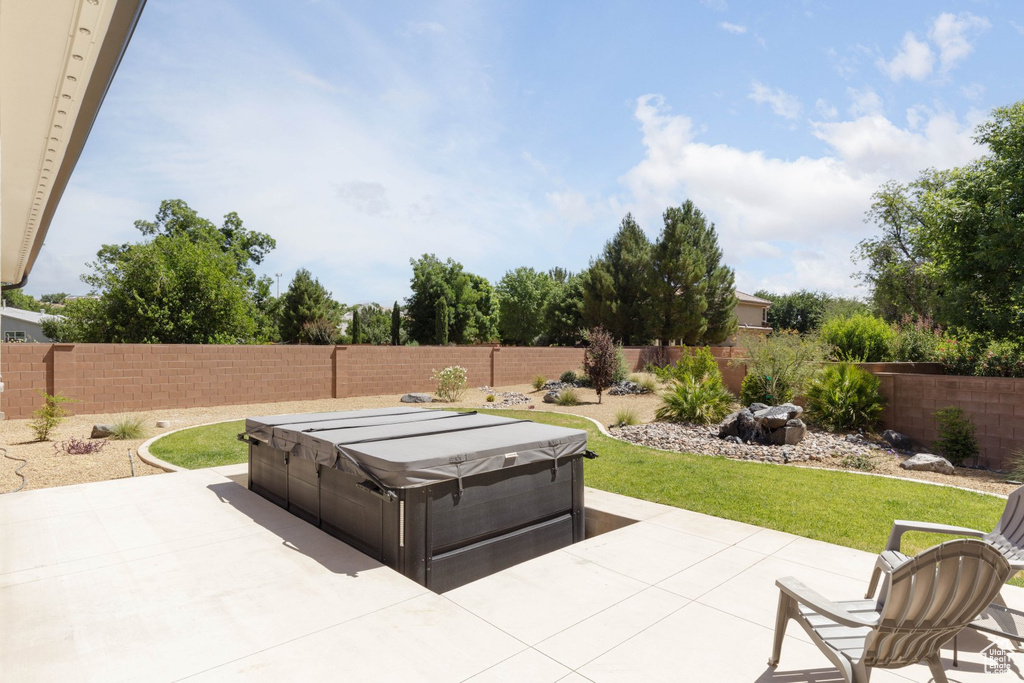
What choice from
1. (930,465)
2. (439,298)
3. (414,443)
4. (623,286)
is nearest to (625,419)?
(930,465)

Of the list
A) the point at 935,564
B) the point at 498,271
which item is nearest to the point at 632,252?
the point at 498,271

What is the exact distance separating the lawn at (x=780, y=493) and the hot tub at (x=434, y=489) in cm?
182

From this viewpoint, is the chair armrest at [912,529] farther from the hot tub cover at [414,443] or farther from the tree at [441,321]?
the tree at [441,321]

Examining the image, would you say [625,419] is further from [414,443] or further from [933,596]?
[933,596]

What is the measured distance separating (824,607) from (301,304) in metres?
37.5

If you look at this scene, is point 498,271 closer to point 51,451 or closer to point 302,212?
point 302,212

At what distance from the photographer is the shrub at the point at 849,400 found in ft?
34.0

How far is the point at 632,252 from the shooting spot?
32.6 metres

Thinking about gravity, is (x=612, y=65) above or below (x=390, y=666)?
above

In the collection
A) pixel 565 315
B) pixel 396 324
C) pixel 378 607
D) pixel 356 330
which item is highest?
pixel 565 315

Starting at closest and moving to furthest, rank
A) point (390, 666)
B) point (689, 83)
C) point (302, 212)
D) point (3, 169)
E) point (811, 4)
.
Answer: point (390, 666)
point (3, 169)
point (811, 4)
point (689, 83)
point (302, 212)

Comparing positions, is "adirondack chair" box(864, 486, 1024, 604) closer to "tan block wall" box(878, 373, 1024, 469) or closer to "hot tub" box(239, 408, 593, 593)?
"hot tub" box(239, 408, 593, 593)

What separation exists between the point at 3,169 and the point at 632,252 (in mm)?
30701
